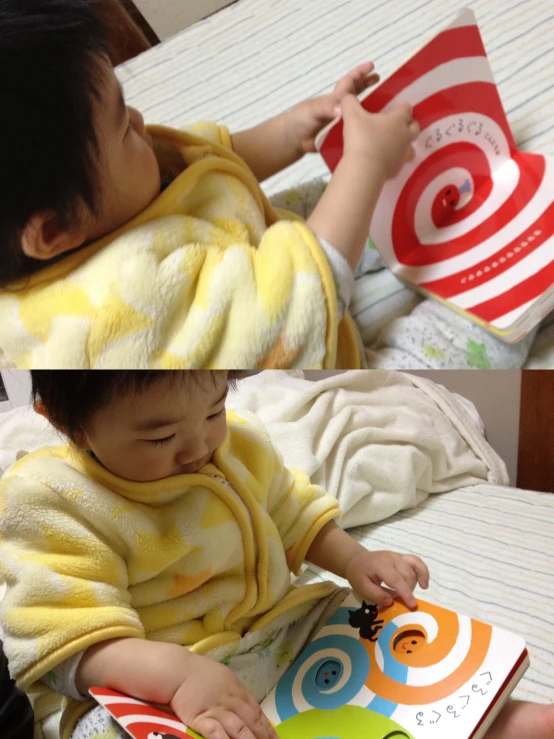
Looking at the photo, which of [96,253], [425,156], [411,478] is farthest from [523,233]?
[96,253]

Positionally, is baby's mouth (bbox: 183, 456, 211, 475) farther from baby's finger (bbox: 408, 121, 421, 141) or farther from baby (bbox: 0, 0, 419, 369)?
baby's finger (bbox: 408, 121, 421, 141)

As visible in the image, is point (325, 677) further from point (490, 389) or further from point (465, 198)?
point (465, 198)

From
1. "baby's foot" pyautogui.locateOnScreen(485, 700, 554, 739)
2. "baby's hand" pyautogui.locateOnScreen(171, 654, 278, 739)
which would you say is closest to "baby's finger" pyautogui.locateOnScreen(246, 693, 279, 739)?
"baby's hand" pyautogui.locateOnScreen(171, 654, 278, 739)

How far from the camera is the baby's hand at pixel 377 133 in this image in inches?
14.9

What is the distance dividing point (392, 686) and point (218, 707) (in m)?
0.09

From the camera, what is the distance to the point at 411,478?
41 centimetres

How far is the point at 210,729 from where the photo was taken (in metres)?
0.29

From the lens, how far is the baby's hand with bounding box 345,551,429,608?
1.16ft

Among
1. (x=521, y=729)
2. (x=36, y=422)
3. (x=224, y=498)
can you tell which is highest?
(x=36, y=422)

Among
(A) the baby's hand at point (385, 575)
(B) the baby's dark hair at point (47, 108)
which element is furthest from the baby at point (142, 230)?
(A) the baby's hand at point (385, 575)

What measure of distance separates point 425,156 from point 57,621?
37cm

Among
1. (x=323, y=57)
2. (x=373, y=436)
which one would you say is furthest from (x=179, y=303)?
(x=323, y=57)

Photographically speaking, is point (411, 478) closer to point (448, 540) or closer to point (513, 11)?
Answer: point (448, 540)

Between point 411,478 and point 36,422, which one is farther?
point 411,478
